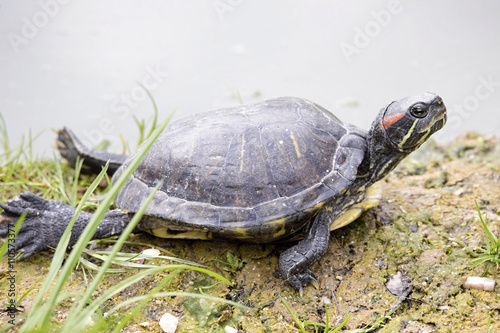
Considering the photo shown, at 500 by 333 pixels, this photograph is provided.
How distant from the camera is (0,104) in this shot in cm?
480

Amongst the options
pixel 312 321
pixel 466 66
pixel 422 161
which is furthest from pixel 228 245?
pixel 466 66

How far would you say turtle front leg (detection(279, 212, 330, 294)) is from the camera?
246cm

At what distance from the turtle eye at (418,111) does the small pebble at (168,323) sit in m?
2.05

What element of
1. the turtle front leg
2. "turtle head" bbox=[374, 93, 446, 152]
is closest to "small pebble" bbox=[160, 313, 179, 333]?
the turtle front leg

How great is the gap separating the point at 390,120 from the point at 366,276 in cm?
108

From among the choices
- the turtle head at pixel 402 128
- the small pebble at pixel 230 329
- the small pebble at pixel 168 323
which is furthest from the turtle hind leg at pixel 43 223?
the turtle head at pixel 402 128

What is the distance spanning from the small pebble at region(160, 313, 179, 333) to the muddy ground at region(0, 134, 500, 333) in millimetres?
39

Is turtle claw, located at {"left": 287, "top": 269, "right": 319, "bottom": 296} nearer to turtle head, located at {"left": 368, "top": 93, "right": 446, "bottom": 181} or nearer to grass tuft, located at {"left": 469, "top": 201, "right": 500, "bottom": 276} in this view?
turtle head, located at {"left": 368, "top": 93, "right": 446, "bottom": 181}

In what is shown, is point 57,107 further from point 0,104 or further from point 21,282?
point 21,282

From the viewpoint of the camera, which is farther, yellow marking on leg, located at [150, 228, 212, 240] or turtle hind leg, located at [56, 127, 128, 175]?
turtle hind leg, located at [56, 127, 128, 175]

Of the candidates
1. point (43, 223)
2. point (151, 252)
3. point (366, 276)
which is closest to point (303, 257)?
point (366, 276)

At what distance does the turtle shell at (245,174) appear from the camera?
248cm

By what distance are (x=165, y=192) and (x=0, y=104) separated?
11.4 feet

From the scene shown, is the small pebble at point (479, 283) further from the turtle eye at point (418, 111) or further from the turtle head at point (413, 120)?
the turtle eye at point (418, 111)
